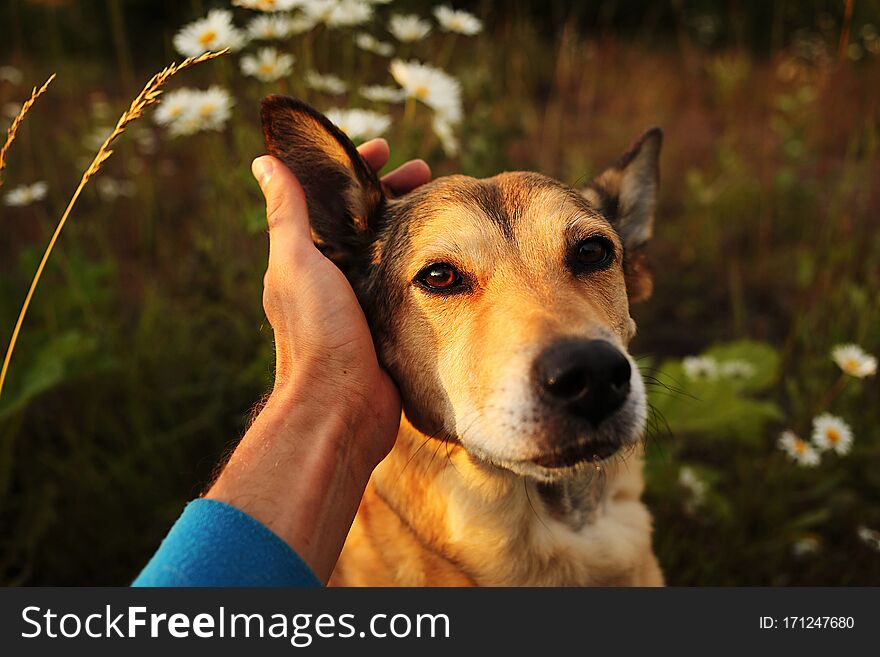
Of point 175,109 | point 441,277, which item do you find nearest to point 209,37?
point 175,109

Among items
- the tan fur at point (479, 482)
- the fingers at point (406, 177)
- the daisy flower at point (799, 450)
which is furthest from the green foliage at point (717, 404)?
the fingers at point (406, 177)

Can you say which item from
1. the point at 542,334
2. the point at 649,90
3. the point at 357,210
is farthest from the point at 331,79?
the point at 649,90

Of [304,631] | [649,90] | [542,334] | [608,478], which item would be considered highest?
[542,334]

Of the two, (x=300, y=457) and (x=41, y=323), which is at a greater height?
(x=300, y=457)

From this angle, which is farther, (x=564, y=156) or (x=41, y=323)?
(x=564, y=156)

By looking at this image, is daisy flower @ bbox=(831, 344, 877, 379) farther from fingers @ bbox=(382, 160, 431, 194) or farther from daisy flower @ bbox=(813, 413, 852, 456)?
fingers @ bbox=(382, 160, 431, 194)

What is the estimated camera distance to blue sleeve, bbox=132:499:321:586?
1514 mm

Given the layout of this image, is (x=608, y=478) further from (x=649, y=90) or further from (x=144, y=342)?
→ (x=649, y=90)

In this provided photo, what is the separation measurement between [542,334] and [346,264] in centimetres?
95

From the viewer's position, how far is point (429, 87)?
3172mm

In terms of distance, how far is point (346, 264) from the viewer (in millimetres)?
2535

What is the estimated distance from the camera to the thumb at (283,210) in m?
2.17

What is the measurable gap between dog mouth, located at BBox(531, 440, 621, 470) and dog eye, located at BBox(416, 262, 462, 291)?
2.14 ft

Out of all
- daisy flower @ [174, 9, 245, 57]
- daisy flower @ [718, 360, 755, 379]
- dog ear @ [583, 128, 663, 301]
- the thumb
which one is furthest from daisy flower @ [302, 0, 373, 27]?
daisy flower @ [718, 360, 755, 379]
